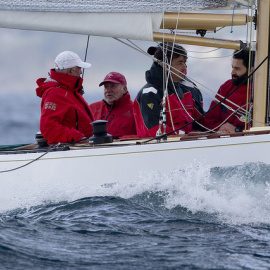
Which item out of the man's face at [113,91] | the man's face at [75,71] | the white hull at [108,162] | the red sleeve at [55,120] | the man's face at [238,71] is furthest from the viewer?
the man's face at [113,91]

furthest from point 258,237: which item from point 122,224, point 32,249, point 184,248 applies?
point 32,249

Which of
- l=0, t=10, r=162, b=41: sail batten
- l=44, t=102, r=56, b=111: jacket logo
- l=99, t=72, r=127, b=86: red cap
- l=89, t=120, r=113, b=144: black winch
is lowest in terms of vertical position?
l=89, t=120, r=113, b=144: black winch

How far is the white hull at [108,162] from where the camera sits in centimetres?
615

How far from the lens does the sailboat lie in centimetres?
A: 621

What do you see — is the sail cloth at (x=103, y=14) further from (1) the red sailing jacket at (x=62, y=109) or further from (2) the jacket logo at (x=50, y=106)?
(2) the jacket logo at (x=50, y=106)

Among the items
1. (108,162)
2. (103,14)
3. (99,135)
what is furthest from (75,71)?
(108,162)

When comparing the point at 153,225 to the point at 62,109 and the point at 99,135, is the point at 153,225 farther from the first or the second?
the point at 62,109

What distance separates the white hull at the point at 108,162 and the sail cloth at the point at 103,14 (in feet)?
3.92

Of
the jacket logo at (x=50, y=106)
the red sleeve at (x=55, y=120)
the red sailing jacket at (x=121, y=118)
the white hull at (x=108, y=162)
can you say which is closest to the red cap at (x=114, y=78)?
the red sailing jacket at (x=121, y=118)

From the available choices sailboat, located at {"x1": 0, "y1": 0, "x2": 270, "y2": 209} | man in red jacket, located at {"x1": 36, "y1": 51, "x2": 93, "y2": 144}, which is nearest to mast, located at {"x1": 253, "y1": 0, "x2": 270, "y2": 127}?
sailboat, located at {"x1": 0, "y1": 0, "x2": 270, "y2": 209}

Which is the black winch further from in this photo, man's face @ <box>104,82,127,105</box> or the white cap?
man's face @ <box>104,82,127,105</box>

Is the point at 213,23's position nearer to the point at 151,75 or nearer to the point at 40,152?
the point at 151,75

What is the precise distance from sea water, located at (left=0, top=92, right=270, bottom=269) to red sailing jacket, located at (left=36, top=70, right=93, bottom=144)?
0.58 meters

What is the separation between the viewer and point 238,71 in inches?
287
